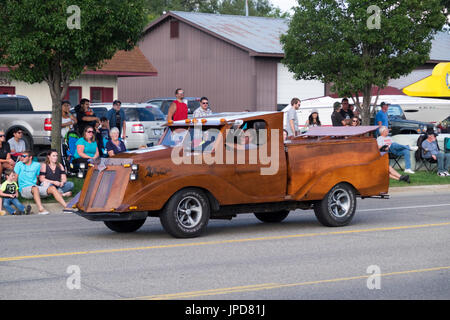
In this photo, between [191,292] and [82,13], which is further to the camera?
[82,13]

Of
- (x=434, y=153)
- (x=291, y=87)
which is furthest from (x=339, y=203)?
(x=291, y=87)

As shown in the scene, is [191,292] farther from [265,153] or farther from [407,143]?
[407,143]

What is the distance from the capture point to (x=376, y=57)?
2694 cm

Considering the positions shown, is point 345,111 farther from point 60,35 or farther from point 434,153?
point 60,35

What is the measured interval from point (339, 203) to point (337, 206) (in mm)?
66

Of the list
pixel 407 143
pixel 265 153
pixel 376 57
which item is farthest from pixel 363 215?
pixel 376 57

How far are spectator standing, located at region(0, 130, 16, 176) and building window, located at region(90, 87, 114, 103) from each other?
16201mm

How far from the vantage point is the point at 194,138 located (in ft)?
40.3

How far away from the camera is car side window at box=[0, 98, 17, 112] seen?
85.7 ft

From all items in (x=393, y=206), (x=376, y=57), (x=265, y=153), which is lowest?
(x=393, y=206)

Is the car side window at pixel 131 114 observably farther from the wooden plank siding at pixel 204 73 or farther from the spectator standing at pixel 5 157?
the wooden plank siding at pixel 204 73
